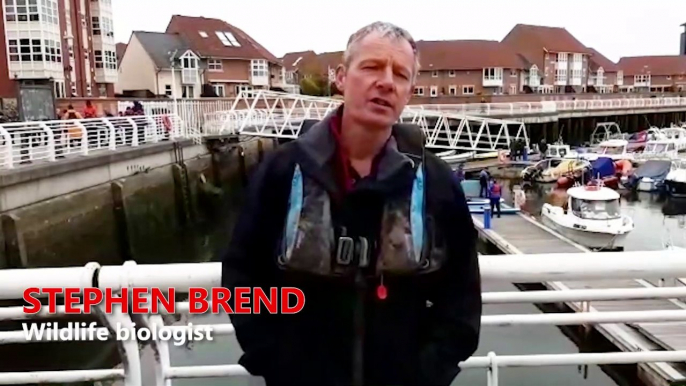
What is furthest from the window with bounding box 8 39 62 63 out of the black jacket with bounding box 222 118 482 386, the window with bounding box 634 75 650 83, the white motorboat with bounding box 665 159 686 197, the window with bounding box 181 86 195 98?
the window with bounding box 634 75 650 83

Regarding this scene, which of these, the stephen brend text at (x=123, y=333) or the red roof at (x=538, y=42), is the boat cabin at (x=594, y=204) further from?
the red roof at (x=538, y=42)

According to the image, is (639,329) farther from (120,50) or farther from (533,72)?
(533,72)

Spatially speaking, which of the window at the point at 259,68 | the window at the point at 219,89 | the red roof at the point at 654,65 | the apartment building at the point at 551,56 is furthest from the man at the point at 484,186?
the red roof at the point at 654,65

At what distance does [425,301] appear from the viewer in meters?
1.51

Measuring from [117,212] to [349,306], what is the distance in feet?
49.0

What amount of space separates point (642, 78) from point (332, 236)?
301ft

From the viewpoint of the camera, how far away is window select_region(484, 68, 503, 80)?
62344 millimetres

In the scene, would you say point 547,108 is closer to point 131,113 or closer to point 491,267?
point 131,113

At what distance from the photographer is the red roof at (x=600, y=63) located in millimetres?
80312

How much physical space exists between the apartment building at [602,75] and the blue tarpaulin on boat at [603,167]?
5153 cm


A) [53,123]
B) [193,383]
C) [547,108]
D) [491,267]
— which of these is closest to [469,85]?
[547,108]

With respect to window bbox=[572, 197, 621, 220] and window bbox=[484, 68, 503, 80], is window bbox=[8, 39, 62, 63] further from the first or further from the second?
window bbox=[484, 68, 503, 80]

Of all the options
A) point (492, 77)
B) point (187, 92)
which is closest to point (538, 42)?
point (492, 77)

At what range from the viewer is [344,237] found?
1382mm
